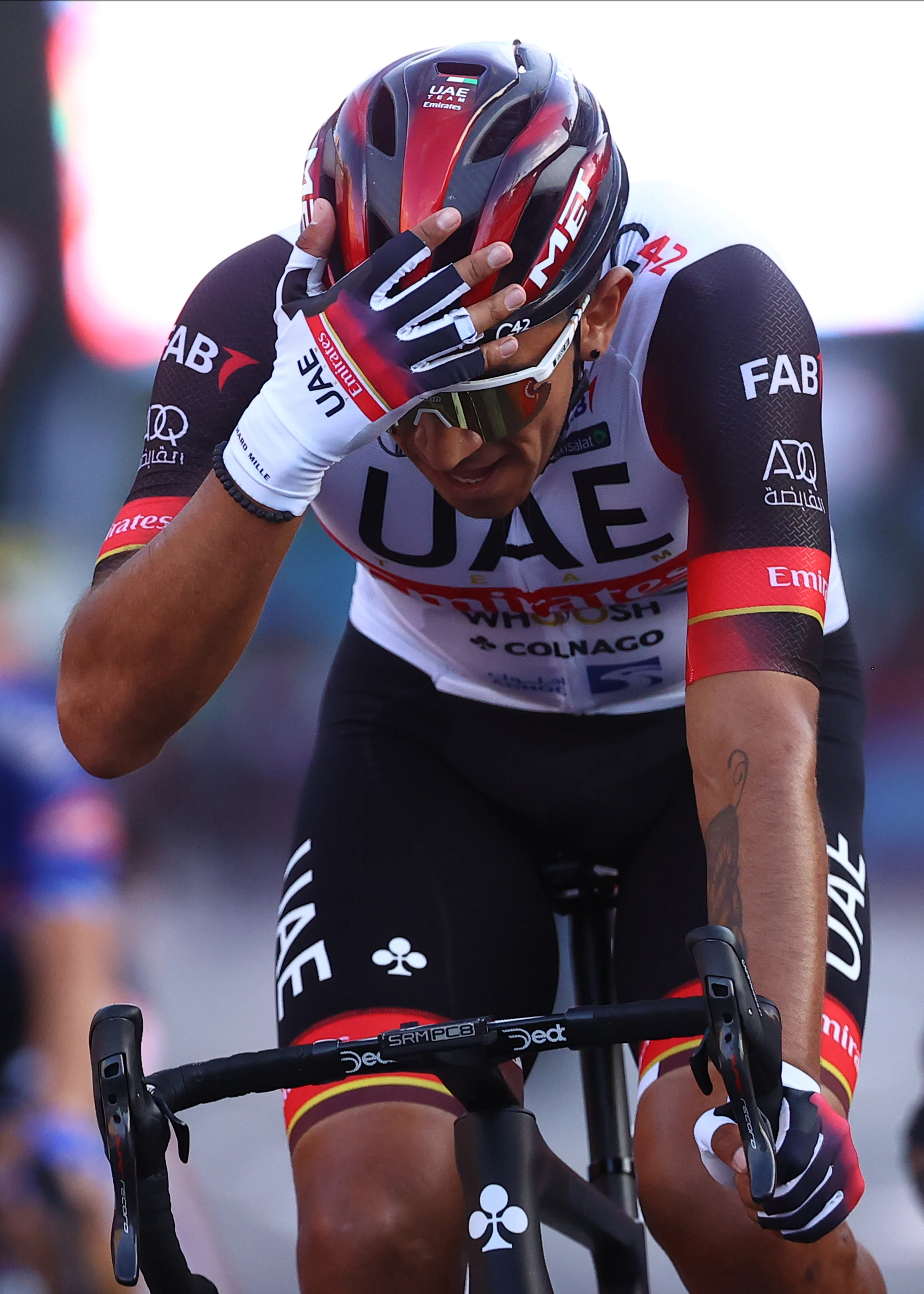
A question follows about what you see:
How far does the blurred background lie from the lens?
368 cm

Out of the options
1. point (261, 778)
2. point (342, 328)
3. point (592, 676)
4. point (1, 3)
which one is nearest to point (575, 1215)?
point (592, 676)

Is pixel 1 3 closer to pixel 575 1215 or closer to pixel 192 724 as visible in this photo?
pixel 192 724

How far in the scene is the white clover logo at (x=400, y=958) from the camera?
1751 mm

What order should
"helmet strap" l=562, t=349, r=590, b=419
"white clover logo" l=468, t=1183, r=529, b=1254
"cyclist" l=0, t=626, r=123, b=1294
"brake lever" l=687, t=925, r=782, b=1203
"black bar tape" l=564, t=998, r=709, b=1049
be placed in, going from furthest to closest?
"cyclist" l=0, t=626, r=123, b=1294 → "helmet strap" l=562, t=349, r=590, b=419 → "white clover logo" l=468, t=1183, r=529, b=1254 → "black bar tape" l=564, t=998, r=709, b=1049 → "brake lever" l=687, t=925, r=782, b=1203

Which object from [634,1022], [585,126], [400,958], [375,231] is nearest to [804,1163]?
[634,1022]

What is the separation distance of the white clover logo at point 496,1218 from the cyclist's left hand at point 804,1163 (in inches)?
8.0

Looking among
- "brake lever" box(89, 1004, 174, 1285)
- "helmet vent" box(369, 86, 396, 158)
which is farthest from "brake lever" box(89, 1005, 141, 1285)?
"helmet vent" box(369, 86, 396, 158)

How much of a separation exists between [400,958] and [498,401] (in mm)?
719

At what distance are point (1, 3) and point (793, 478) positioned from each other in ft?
11.0

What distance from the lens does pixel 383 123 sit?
1556mm

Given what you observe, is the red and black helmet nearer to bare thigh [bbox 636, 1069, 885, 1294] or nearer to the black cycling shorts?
the black cycling shorts

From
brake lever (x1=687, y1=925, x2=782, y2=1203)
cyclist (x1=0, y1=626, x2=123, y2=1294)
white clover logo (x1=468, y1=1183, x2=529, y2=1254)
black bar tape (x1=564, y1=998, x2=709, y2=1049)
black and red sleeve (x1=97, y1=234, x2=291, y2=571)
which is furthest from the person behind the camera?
cyclist (x1=0, y1=626, x2=123, y2=1294)

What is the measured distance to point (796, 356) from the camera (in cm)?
167

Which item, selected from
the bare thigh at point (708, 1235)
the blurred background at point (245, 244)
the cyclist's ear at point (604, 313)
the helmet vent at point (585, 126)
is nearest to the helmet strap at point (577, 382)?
the cyclist's ear at point (604, 313)
